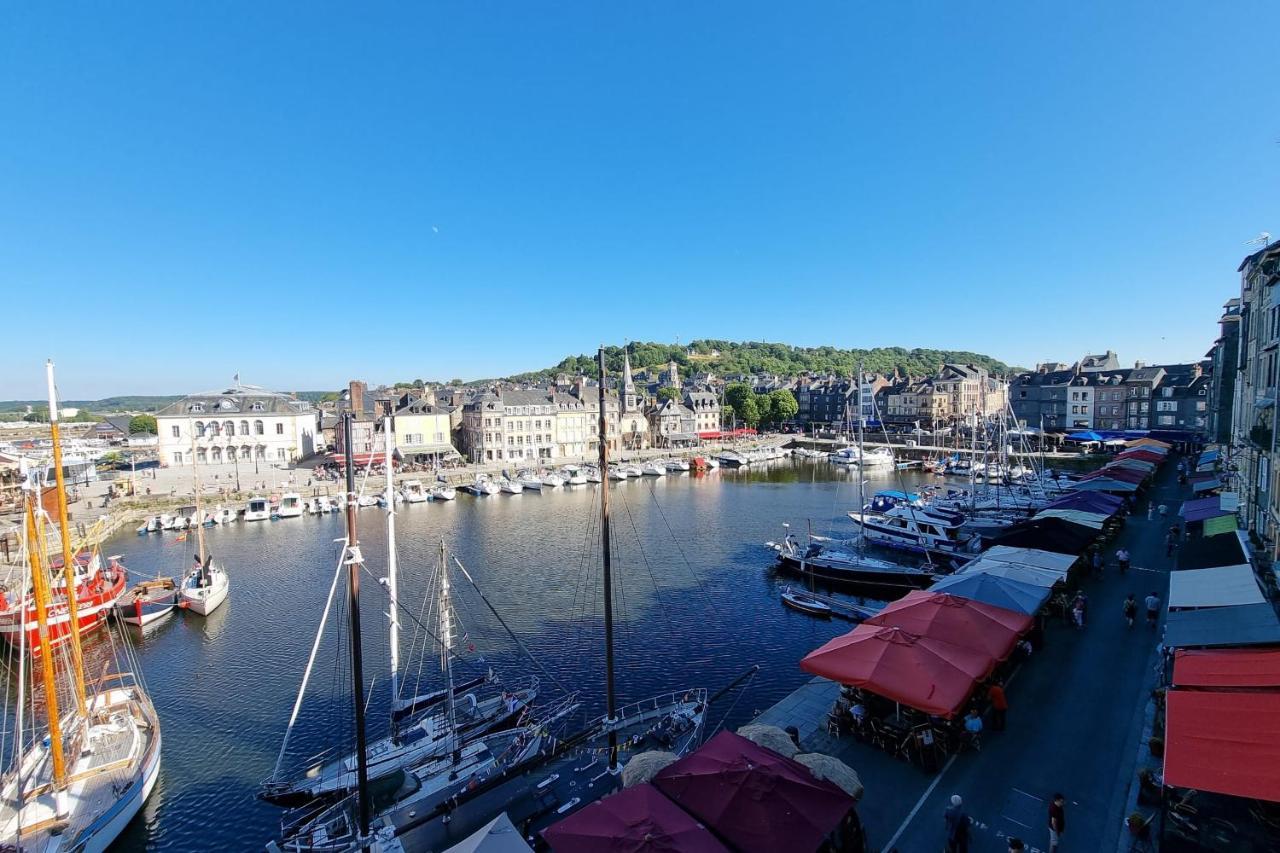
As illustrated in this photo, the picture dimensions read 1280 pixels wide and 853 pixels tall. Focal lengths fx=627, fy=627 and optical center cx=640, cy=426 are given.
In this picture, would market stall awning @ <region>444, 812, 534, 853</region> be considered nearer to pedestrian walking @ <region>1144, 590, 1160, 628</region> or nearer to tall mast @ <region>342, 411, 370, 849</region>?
tall mast @ <region>342, 411, 370, 849</region>

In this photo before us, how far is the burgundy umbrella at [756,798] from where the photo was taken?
9242 mm

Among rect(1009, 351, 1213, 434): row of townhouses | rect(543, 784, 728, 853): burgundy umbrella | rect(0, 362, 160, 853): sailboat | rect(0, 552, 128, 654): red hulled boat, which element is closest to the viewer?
rect(543, 784, 728, 853): burgundy umbrella

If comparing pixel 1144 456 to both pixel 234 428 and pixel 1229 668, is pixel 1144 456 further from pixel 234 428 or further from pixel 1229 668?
pixel 234 428

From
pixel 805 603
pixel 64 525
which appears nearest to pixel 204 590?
pixel 64 525

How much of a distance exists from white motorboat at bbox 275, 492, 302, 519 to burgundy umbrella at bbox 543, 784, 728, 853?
170 feet

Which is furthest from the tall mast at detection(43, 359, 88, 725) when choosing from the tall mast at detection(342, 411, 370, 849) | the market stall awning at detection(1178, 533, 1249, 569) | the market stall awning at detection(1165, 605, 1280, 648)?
the market stall awning at detection(1178, 533, 1249, 569)

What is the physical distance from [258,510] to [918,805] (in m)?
55.3

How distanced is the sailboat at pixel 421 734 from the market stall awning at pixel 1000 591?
44.1ft

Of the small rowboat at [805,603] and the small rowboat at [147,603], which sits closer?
the small rowboat at [805,603]

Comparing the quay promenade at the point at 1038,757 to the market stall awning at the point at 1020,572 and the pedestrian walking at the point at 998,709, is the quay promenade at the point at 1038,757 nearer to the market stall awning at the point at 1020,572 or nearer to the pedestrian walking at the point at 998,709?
the pedestrian walking at the point at 998,709

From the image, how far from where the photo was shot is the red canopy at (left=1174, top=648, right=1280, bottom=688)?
455 inches

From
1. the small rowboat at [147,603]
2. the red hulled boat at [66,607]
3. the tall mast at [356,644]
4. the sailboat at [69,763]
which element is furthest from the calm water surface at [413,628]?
A: the tall mast at [356,644]

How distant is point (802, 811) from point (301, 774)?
47.1ft

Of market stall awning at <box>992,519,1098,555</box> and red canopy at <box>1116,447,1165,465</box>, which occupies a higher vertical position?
red canopy at <box>1116,447,1165,465</box>
